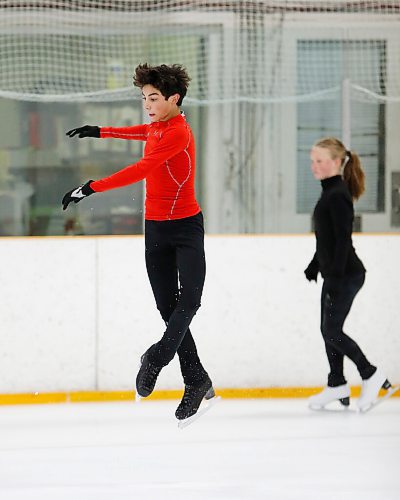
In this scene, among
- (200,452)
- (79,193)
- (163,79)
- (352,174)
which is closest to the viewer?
(79,193)

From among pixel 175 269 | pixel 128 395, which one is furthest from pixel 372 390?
pixel 175 269

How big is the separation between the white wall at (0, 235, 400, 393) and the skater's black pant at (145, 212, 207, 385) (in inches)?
86.8

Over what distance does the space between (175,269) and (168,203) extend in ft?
0.91

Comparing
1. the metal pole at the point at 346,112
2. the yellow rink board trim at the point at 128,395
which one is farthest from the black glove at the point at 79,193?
the metal pole at the point at 346,112

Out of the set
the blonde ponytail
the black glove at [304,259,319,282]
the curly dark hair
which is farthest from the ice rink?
the curly dark hair

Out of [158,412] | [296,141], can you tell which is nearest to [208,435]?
[158,412]

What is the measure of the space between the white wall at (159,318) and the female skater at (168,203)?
2.15 meters

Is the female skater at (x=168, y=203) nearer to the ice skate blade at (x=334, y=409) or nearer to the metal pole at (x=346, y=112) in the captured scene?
the ice skate blade at (x=334, y=409)

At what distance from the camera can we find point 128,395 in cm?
616

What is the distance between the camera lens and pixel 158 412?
5.75m

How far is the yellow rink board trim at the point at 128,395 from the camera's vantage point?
6.08 metres

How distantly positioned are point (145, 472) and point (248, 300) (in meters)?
2.13

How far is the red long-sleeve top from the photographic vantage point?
364 centimetres

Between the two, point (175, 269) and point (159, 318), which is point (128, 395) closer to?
point (159, 318)
